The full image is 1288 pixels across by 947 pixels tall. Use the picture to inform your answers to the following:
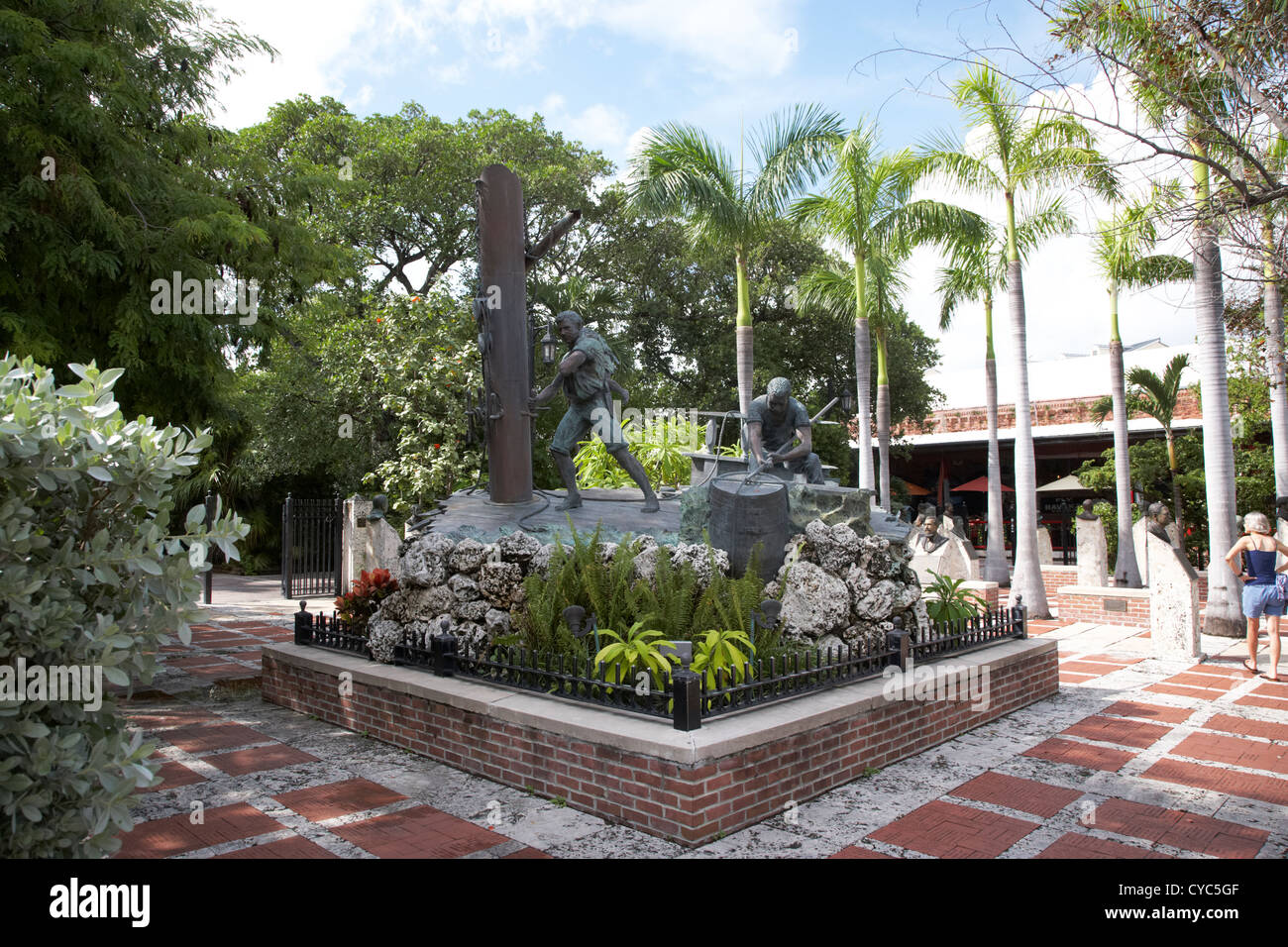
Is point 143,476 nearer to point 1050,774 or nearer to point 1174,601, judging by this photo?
point 1050,774

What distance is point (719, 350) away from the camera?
24.1m

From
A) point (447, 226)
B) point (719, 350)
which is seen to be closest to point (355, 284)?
point (447, 226)

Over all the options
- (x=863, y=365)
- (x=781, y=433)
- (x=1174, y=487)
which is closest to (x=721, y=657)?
(x=781, y=433)

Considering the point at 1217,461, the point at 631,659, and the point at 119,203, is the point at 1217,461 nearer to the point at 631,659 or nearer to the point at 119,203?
the point at 631,659

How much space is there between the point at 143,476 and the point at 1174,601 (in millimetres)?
11239

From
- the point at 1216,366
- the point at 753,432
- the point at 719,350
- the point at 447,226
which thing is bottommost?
the point at 753,432

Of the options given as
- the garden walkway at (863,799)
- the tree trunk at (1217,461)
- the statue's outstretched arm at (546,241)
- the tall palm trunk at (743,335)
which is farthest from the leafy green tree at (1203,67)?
the tall palm trunk at (743,335)

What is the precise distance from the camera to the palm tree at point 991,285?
53.2ft

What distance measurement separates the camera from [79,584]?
3205 mm

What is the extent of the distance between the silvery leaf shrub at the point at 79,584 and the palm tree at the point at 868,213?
48.2ft

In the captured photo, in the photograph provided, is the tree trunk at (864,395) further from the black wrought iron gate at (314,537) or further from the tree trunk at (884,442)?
the black wrought iron gate at (314,537)

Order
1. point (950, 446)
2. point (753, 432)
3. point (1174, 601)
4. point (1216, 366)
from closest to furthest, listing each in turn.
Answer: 1. point (753, 432)
2. point (1174, 601)
3. point (1216, 366)
4. point (950, 446)

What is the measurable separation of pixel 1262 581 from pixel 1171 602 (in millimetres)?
1397

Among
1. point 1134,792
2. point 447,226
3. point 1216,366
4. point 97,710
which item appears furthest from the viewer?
point 447,226
